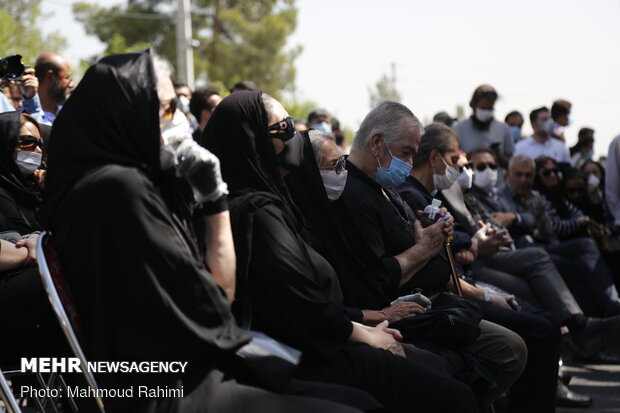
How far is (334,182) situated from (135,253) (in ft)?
6.85

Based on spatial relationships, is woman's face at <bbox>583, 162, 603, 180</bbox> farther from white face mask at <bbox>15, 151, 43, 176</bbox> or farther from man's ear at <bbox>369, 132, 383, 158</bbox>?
white face mask at <bbox>15, 151, 43, 176</bbox>

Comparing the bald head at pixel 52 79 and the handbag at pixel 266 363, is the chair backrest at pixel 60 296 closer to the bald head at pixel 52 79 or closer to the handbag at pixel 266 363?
the handbag at pixel 266 363

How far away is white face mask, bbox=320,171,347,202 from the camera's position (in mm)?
4395

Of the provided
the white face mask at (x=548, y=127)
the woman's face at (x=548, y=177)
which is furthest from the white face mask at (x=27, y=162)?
the white face mask at (x=548, y=127)

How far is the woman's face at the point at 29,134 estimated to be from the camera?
4559 mm

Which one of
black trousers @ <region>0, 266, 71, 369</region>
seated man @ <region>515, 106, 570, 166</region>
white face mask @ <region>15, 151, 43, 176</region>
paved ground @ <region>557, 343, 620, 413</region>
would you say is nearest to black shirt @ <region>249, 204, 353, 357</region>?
black trousers @ <region>0, 266, 71, 369</region>

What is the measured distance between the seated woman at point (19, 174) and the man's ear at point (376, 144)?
182 centimetres

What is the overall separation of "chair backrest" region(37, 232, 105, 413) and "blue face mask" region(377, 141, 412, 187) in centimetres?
231

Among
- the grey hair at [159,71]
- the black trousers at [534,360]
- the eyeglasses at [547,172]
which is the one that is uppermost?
the grey hair at [159,71]

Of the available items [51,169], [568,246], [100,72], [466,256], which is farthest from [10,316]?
[568,246]

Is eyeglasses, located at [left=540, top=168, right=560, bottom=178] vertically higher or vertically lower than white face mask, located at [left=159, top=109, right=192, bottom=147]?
lower

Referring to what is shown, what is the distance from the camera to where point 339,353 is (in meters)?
3.26

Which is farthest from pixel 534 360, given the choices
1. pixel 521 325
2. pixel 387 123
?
pixel 387 123

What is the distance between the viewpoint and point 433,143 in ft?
18.1
